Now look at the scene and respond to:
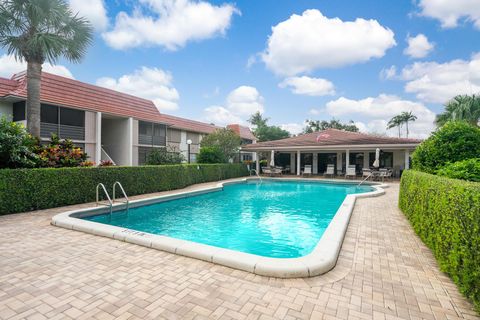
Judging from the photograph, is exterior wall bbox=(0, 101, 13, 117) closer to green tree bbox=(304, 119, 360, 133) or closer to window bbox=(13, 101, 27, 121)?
window bbox=(13, 101, 27, 121)

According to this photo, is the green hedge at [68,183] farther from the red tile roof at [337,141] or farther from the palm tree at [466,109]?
the palm tree at [466,109]

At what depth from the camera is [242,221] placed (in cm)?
842

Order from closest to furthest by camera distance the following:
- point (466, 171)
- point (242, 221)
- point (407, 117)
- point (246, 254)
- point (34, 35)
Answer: point (246, 254) < point (466, 171) < point (242, 221) < point (34, 35) < point (407, 117)

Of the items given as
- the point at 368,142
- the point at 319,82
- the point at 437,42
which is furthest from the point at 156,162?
the point at 319,82

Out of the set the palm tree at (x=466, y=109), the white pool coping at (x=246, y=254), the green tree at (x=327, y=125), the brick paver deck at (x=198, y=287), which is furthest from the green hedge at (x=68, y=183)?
the green tree at (x=327, y=125)

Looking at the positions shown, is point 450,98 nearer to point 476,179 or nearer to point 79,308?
point 476,179

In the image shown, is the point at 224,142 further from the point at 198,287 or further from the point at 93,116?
the point at 198,287

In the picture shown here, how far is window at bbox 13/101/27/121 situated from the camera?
1488cm

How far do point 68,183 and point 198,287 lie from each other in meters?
8.09

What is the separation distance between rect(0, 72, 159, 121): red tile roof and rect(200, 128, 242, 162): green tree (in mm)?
5376

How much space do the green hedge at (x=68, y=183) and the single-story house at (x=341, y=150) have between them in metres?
12.5

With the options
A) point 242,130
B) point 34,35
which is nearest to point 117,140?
point 34,35

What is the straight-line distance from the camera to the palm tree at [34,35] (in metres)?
9.47

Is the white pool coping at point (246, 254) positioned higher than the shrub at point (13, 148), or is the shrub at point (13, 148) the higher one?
the shrub at point (13, 148)
